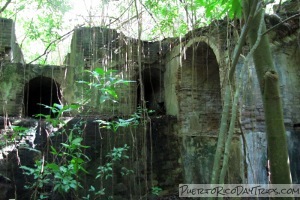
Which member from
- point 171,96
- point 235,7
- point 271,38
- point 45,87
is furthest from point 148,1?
point 45,87

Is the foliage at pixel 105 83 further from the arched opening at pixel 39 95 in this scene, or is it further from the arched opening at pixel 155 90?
the arched opening at pixel 39 95

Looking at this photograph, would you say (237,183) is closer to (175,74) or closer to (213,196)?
(175,74)

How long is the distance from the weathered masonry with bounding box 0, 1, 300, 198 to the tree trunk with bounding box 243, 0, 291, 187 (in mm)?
4035

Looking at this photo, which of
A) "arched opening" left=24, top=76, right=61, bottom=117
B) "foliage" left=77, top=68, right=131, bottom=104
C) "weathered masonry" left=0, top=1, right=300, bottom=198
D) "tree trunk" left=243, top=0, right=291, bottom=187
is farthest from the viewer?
"arched opening" left=24, top=76, right=61, bottom=117

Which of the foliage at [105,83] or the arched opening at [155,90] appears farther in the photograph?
the arched opening at [155,90]

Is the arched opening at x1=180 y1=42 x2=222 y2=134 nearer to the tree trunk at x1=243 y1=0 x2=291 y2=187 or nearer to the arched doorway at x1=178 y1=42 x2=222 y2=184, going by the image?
the arched doorway at x1=178 y1=42 x2=222 y2=184

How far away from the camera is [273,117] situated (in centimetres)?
171

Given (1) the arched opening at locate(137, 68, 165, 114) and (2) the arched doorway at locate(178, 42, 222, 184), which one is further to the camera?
(1) the arched opening at locate(137, 68, 165, 114)

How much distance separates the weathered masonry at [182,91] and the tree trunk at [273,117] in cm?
403

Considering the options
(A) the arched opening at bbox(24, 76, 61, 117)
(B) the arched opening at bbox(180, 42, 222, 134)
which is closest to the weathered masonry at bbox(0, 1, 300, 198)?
(B) the arched opening at bbox(180, 42, 222, 134)

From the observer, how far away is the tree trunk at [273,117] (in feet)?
5.41

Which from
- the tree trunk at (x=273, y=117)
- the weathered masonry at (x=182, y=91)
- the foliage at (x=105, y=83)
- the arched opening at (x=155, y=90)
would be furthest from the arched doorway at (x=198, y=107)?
the tree trunk at (x=273, y=117)

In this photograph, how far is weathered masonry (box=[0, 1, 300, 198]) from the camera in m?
5.91

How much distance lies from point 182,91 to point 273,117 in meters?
6.12
